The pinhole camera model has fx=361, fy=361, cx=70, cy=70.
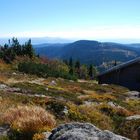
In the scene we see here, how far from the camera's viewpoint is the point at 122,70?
48.1 m

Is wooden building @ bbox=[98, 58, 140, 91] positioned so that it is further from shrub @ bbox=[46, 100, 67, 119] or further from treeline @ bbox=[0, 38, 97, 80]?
shrub @ bbox=[46, 100, 67, 119]

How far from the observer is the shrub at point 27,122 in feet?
24.7

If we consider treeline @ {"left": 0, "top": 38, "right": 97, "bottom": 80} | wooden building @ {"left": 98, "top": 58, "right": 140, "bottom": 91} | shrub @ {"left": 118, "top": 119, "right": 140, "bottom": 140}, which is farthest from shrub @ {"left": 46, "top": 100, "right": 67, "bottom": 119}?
treeline @ {"left": 0, "top": 38, "right": 97, "bottom": 80}

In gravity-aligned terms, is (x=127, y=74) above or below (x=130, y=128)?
below

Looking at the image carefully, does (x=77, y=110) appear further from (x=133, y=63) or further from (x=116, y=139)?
(x=133, y=63)

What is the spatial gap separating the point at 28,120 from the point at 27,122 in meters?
0.06

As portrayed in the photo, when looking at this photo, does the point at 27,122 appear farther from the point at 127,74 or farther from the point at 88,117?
the point at 127,74

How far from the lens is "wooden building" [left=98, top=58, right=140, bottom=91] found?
1844 inches

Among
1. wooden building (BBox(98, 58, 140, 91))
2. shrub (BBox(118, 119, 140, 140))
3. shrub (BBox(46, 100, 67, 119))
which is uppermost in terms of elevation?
shrub (BBox(46, 100, 67, 119))

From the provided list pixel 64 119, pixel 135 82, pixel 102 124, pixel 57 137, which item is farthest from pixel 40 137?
pixel 135 82

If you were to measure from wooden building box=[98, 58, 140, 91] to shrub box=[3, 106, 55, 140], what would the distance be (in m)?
38.7

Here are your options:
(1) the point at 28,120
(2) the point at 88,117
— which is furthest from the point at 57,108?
(1) the point at 28,120

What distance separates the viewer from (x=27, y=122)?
7.72 m

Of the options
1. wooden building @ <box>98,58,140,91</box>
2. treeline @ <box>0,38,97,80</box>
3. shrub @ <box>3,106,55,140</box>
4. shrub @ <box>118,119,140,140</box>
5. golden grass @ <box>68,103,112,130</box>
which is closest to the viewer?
shrub @ <box>3,106,55,140</box>
